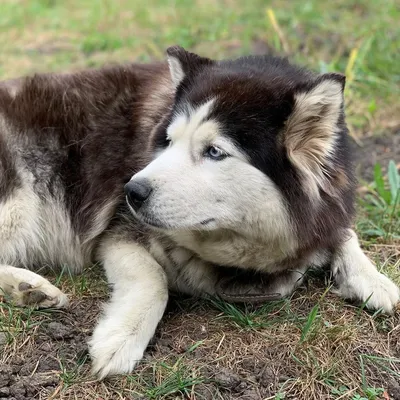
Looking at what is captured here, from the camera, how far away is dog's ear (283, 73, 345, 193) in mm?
2615

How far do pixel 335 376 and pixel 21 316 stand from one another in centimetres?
152

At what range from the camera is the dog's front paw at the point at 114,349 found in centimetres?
263

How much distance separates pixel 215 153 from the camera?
106 inches

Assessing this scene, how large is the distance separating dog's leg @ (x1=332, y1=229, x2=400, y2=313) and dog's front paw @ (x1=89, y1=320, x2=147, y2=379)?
1146 mm

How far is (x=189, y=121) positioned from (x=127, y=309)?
94 cm

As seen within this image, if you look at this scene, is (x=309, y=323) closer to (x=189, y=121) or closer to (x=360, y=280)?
(x=360, y=280)

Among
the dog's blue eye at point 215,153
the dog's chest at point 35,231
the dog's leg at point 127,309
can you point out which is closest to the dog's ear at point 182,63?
the dog's blue eye at point 215,153

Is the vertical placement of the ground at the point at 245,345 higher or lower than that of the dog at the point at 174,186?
lower

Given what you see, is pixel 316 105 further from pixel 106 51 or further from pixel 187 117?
pixel 106 51

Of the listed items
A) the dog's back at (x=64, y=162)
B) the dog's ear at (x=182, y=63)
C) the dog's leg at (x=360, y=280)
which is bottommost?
the dog's leg at (x=360, y=280)

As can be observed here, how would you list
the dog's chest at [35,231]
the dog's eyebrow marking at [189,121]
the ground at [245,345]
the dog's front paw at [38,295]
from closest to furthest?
the ground at [245,345]
the dog's eyebrow marking at [189,121]
the dog's front paw at [38,295]
the dog's chest at [35,231]

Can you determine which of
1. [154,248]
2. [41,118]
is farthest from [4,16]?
[154,248]

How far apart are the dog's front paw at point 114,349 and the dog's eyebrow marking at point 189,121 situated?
93cm

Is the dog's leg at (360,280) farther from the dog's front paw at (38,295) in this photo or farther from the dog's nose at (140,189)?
the dog's front paw at (38,295)
